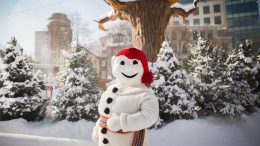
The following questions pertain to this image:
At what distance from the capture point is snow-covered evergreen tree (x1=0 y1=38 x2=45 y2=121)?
5129 millimetres

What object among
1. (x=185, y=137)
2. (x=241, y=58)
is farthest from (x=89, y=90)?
(x=241, y=58)

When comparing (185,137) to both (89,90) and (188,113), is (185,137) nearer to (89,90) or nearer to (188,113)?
(188,113)

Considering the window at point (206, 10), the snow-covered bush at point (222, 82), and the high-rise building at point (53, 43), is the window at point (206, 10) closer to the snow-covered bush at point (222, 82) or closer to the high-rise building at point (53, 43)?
the high-rise building at point (53, 43)

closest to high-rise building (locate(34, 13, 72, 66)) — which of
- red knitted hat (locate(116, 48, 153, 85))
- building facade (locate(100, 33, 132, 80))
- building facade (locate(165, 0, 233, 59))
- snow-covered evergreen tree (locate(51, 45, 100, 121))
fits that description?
building facade (locate(100, 33, 132, 80))

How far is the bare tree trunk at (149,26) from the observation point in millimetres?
4387

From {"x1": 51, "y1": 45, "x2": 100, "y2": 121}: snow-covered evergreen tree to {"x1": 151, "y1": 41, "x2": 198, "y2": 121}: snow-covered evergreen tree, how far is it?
1.59m

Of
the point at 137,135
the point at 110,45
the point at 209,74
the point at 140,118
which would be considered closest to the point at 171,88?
the point at 209,74

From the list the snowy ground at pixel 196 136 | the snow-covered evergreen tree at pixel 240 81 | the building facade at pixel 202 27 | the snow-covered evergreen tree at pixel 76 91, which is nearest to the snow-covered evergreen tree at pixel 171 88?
the snowy ground at pixel 196 136

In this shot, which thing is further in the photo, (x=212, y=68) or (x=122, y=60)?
(x=212, y=68)

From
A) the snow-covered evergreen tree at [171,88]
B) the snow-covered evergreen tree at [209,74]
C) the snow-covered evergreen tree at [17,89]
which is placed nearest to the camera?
the snow-covered evergreen tree at [171,88]

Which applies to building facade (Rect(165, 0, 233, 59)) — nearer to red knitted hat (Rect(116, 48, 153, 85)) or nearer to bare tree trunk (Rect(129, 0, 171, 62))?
bare tree trunk (Rect(129, 0, 171, 62))

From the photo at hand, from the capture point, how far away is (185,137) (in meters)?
3.57

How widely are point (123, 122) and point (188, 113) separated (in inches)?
101

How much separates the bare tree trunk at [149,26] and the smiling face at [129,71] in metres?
2.57
